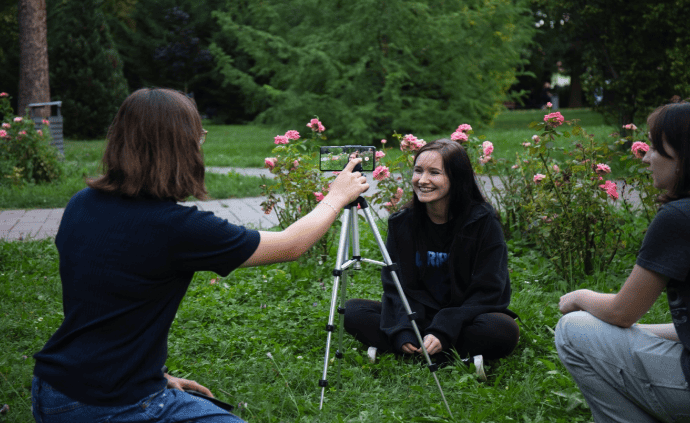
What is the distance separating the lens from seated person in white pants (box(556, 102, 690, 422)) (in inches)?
84.4

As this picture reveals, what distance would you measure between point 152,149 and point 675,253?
167 centimetres

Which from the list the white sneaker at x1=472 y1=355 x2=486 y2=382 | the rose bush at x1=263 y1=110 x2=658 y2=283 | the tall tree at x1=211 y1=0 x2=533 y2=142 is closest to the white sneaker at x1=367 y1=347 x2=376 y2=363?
the white sneaker at x1=472 y1=355 x2=486 y2=382

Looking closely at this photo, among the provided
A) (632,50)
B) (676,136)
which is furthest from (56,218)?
(632,50)

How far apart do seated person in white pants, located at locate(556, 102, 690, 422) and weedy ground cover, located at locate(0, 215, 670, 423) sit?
22.2 inches

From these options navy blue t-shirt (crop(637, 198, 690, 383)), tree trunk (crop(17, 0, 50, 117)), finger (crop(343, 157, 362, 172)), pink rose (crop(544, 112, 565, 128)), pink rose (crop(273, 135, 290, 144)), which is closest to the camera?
navy blue t-shirt (crop(637, 198, 690, 383))

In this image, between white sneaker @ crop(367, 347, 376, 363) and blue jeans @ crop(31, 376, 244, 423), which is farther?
white sneaker @ crop(367, 347, 376, 363)

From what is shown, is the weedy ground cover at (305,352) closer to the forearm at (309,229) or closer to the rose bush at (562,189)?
the rose bush at (562,189)

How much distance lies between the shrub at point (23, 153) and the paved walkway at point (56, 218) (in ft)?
4.89

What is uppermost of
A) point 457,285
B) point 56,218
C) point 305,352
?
point 457,285

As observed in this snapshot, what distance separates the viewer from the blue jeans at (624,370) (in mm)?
2307

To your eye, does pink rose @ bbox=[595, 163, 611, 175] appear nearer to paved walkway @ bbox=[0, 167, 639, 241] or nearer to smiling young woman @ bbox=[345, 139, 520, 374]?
smiling young woman @ bbox=[345, 139, 520, 374]

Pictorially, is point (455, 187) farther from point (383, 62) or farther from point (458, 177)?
point (383, 62)

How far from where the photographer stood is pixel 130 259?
2.01 metres

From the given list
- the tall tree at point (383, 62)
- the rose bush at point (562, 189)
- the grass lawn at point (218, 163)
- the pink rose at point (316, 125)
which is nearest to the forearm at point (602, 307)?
the grass lawn at point (218, 163)
